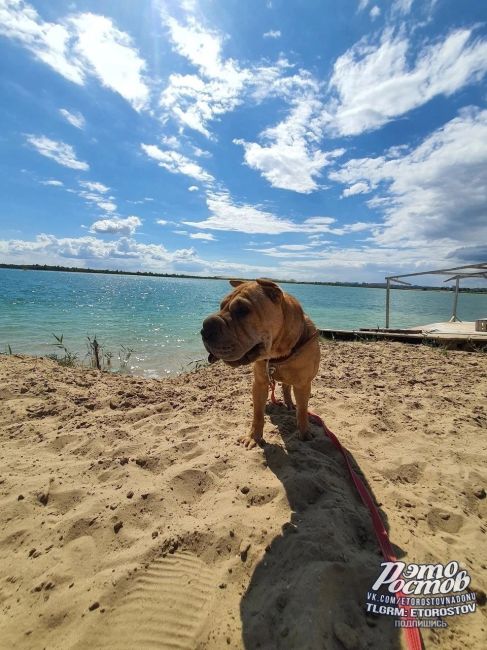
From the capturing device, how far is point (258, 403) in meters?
3.38

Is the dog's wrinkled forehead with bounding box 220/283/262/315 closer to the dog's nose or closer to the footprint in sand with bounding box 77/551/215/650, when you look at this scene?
the dog's nose

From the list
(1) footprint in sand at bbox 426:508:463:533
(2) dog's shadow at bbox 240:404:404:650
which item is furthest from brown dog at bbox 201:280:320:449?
(1) footprint in sand at bbox 426:508:463:533

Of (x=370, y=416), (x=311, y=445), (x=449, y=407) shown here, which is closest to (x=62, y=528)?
(x=311, y=445)

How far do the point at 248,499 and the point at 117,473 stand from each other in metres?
1.26

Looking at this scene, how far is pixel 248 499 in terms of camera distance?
250 cm

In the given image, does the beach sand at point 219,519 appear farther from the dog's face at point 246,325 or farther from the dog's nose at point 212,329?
the dog's nose at point 212,329

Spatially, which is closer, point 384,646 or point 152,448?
point 384,646

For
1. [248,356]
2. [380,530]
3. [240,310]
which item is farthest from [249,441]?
[240,310]

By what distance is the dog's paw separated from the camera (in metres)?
3.29

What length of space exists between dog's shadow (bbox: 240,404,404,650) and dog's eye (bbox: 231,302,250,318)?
150 centimetres

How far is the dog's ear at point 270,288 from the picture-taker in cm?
256

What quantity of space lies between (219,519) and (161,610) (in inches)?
26.0

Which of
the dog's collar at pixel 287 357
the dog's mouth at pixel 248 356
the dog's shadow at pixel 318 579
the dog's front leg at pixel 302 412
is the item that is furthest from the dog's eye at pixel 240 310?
the dog's shadow at pixel 318 579

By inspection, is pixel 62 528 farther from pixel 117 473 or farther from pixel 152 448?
pixel 152 448
